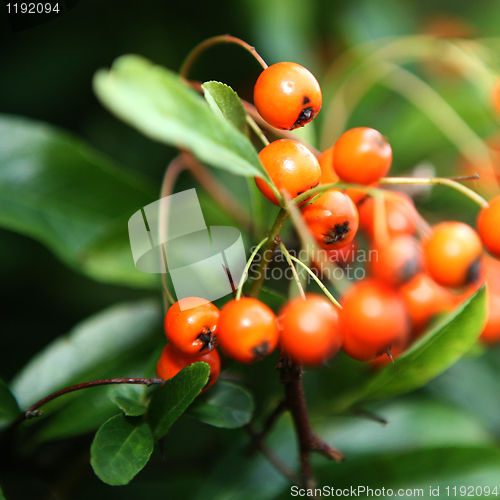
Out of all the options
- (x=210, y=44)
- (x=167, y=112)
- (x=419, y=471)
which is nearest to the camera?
(x=167, y=112)

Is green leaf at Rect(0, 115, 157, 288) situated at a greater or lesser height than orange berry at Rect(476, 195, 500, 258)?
lesser

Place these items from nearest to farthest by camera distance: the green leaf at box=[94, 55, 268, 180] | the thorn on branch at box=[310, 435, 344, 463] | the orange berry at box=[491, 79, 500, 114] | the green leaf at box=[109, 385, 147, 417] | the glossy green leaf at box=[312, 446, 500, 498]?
1. the green leaf at box=[94, 55, 268, 180]
2. the green leaf at box=[109, 385, 147, 417]
3. the thorn on branch at box=[310, 435, 344, 463]
4. the glossy green leaf at box=[312, 446, 500, 498]
5. the orange berry at box=[491, 79, 500, 114]

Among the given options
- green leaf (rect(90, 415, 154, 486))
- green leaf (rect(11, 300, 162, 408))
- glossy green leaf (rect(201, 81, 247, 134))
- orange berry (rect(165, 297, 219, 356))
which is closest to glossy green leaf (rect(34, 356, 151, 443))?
green leaf (rect(11, 300, 162, 408))

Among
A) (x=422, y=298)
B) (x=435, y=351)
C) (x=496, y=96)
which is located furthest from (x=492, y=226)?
(x=496, y=96)

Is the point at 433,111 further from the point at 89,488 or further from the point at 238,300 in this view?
the point at 89,488

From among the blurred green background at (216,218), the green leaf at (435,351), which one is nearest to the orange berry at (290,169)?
the green leaf at (435,351)

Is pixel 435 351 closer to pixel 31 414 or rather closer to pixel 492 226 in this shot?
pixel 492 226

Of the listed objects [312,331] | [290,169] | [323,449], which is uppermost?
[290,169]

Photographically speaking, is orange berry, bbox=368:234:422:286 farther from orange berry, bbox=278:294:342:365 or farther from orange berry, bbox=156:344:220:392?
orange berry, bbox=156:344:220:392
